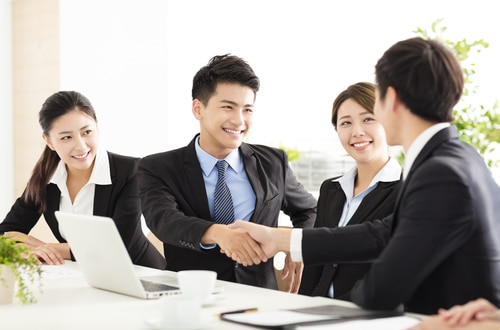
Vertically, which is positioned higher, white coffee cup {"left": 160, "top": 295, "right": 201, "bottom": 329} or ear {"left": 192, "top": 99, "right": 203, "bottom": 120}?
ear {"left": 192, "top": 99, "right": 203, "bottom": 120}

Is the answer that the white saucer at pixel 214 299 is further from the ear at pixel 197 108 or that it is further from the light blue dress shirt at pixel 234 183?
the ear at pixel 197 108

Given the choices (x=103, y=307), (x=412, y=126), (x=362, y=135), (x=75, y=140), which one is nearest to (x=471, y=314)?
(x=412, y=126)

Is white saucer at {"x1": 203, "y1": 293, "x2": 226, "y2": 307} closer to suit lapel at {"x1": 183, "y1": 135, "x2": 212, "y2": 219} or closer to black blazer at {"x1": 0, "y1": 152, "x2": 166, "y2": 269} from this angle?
suit lapel at {"x1": 183, "y1": 135, "x2": 212, "y2": 219}

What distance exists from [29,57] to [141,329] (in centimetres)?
468

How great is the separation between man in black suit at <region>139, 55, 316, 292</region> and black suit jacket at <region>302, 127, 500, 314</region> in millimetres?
1187

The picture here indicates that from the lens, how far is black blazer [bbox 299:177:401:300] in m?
2.60

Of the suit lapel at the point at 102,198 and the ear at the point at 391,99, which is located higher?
the ear at the point at 391,99

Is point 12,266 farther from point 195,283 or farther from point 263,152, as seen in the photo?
point 263,152

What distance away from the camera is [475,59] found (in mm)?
4547

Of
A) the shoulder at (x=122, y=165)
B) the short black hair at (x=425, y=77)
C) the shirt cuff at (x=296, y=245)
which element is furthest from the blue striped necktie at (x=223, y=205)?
the short black hair at (x=425, y=77)

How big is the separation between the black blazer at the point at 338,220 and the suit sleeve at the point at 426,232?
2.77 ft

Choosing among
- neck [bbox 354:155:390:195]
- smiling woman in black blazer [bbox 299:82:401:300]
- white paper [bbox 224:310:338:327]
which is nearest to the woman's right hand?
white paper [bbox 224:310:338:327]

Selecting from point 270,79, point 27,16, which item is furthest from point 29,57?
point 270,79

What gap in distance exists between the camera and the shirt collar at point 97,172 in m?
3.28
